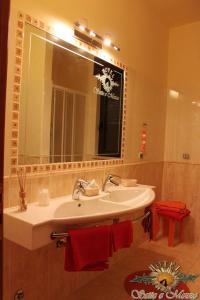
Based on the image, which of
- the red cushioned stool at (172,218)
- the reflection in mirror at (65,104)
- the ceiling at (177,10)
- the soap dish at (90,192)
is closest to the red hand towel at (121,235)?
the soap dish at (90,192)

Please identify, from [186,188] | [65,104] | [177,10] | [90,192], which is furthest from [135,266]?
[177,10]

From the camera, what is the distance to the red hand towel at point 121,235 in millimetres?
1582

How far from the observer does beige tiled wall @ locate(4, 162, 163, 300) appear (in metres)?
1.56

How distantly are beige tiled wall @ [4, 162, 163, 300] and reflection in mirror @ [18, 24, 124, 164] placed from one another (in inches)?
6.0

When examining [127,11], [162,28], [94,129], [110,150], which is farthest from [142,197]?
[162,28]

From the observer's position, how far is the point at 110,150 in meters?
2.46

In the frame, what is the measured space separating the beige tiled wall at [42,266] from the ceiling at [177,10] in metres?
2.02

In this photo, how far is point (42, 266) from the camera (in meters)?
1.78

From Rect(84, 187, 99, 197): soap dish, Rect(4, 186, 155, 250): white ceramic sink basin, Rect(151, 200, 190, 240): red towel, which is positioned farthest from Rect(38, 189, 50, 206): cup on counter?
Rect(151, 200, 190, 240): red towel

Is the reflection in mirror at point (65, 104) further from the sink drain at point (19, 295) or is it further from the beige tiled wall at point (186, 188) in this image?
the beige tiled wall at point (186, 188)

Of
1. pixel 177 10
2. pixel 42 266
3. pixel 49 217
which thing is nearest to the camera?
pixel 49 217

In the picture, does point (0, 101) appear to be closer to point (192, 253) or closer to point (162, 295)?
point (162, 295)

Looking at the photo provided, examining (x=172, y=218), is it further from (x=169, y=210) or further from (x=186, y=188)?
(x=186, y=188)

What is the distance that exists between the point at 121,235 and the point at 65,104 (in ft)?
3.40
